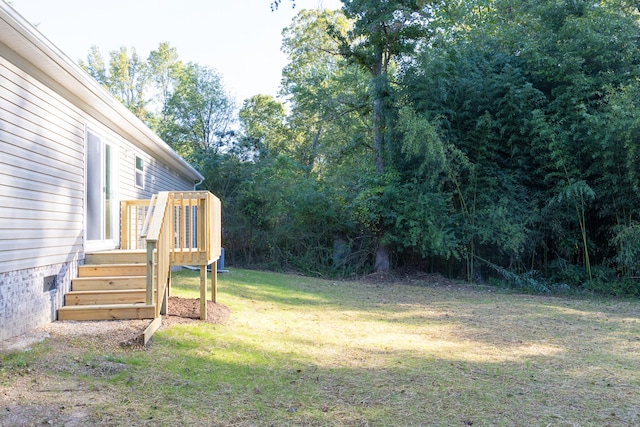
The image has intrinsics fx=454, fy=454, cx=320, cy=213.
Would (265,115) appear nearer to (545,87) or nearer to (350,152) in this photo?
(350,152)

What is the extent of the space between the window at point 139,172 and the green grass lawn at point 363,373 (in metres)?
3.59

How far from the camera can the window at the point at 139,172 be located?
8.95 m

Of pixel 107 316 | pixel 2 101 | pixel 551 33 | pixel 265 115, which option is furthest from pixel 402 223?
pixel 265 115

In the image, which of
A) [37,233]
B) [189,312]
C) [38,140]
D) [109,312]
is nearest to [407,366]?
[189,312]

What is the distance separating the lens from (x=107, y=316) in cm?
509

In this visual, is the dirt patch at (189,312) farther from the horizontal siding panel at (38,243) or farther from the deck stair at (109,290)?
the horizontal siding panel at (38,243)

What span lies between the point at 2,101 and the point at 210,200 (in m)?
2.41

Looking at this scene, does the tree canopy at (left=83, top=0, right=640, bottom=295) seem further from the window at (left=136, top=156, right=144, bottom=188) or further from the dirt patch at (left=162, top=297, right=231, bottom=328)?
the dirt patch at (left=162, top=297, right=231, bottom=328)

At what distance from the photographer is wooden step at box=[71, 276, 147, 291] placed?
18.3ft

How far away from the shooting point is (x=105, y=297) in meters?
5.39

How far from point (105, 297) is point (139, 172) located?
13.8ft

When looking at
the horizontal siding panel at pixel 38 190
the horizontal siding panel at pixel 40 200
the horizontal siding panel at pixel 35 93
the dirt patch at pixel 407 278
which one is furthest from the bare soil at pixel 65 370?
the dirt patch at pixel 407 278

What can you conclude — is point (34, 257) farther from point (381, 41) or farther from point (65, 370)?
point (381, 41)

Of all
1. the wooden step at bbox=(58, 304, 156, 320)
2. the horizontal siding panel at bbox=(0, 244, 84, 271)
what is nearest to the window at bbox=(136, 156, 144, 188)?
the horizontal siding panel at bbox=(0, 244, 84, 271)
